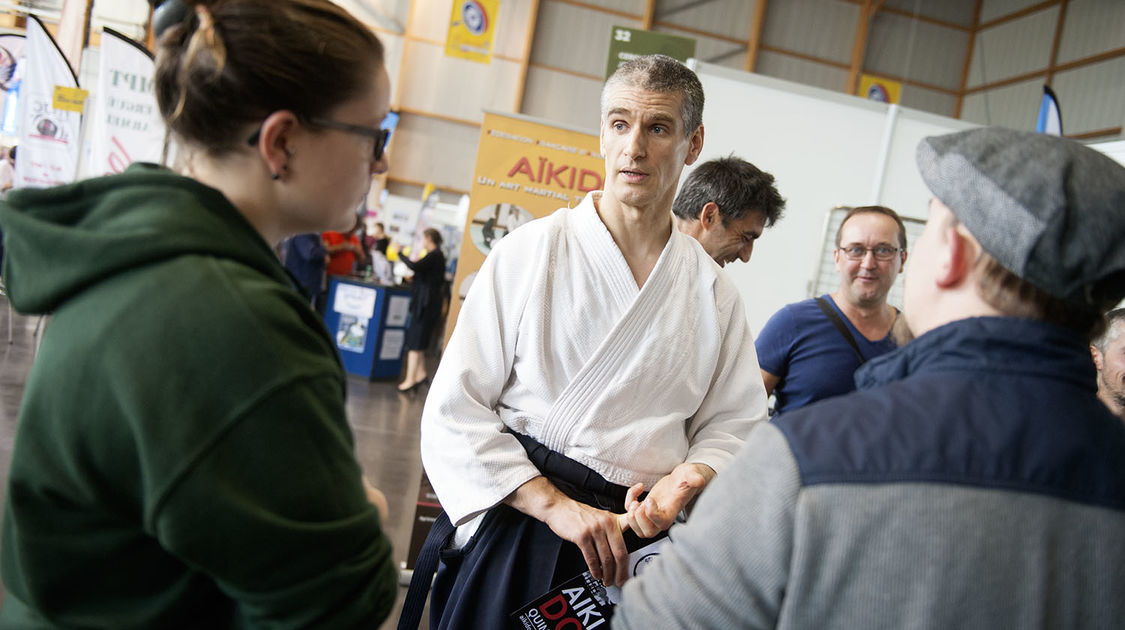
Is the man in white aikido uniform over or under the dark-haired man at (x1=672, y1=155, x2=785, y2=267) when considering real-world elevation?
under

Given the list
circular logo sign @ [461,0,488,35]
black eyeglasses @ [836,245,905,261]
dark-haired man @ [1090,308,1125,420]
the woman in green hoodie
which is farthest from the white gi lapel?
circular logo sign @ [461,0,488,35]

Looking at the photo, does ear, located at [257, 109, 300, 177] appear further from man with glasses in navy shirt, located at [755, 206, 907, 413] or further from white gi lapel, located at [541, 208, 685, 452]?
man with glasses in navy shirt, located at [755, 206, 907, 413]

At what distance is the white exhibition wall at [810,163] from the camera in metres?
3.66

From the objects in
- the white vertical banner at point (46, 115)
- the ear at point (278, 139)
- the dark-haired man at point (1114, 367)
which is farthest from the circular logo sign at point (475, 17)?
the ear at point (278, 139)

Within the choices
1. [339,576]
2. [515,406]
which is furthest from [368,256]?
[339,576]

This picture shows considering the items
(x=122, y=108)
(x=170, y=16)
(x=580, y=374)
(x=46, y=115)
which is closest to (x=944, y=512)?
(x=580, y=374)

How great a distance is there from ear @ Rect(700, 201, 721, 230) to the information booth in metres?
5.84

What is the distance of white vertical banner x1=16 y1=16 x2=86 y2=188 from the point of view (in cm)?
497

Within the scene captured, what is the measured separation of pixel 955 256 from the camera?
0.79m

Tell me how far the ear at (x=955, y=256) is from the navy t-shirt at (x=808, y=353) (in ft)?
4.37

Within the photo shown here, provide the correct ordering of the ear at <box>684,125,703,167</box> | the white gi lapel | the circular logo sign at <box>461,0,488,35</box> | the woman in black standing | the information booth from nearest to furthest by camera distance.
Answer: the white gi lapel
the ear at <box>684,125,703,167</box>
the woman in black standing
the information booth
the circular logo sign at <box>461,0,488,35</box>

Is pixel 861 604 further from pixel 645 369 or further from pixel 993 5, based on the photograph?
pixel 993 5

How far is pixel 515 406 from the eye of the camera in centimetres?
146

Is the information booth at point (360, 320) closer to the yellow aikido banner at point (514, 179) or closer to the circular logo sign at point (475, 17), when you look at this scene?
the yellow aikido banner at point (514, 179)
